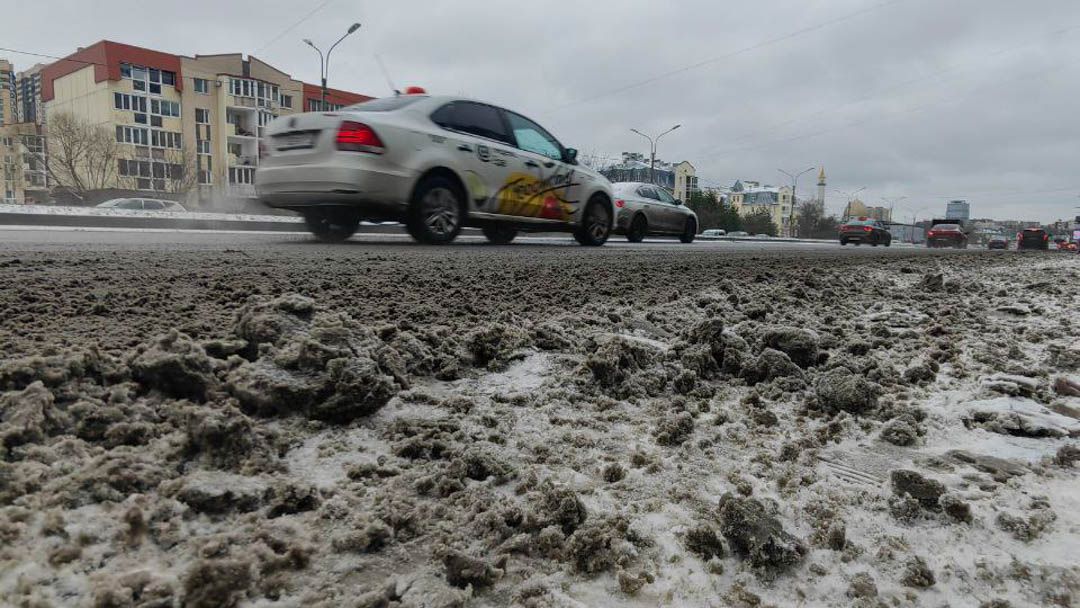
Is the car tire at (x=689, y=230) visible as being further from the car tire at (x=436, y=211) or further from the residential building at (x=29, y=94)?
the residential building at (x=29, y=94)

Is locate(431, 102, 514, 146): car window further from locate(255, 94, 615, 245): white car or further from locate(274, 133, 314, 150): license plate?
locate(274, 133, 314, 150): license plate

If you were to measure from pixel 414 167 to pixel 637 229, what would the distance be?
6659 mm

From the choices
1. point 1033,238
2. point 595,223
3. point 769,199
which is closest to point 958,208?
point 769,199

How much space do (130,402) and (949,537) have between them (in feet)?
5.57

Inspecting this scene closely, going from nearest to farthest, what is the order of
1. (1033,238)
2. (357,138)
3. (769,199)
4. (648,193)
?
(357,138) < (648,193) < (1033,238) < (769,199)

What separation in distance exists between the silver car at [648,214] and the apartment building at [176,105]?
48.3 m

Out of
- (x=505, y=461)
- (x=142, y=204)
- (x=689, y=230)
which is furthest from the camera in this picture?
(x=142, y=204)

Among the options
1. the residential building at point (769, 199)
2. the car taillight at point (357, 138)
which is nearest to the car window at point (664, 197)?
the car taillight at point (357, 138)

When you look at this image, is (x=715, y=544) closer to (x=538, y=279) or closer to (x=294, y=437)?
(x=294, y=437)

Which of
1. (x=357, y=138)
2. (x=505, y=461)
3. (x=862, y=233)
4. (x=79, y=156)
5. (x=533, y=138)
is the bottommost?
(x=505, y=461)

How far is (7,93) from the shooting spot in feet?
217

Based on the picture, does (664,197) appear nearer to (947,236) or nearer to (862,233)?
(862,233)

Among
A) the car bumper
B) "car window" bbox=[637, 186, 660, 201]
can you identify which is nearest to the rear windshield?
the car bumper

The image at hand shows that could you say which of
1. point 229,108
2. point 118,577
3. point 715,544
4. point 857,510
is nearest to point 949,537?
point 857,510
